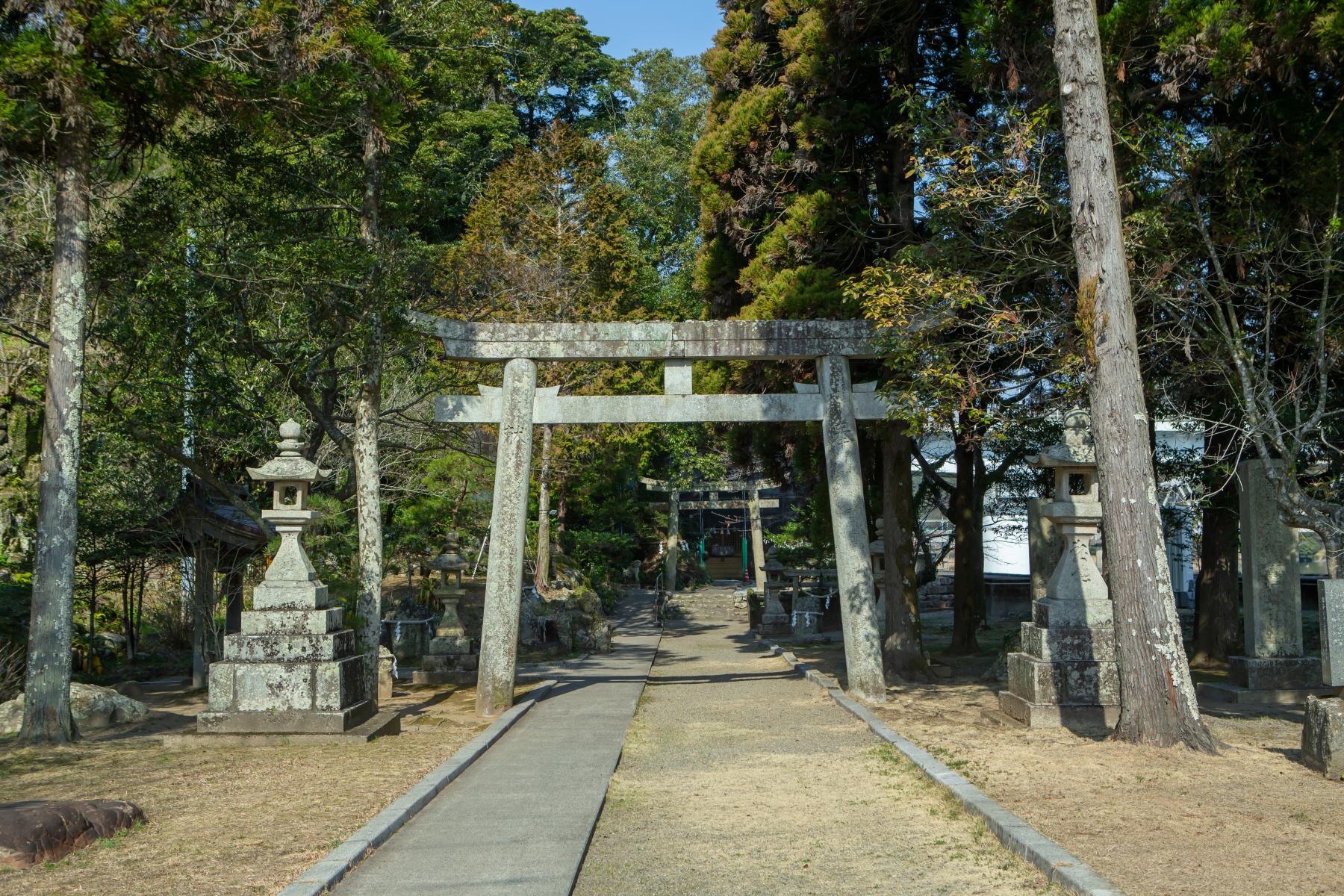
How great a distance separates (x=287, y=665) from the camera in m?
9.09

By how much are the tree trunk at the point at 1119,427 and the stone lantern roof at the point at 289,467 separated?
6.93 meters

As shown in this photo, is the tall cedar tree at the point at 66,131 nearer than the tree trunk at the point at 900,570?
Yes

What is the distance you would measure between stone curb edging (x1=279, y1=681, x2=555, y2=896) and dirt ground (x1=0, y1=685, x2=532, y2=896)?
0.12 m

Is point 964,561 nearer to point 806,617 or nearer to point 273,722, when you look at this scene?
point 806,617

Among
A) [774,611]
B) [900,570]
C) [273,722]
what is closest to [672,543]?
[774,611]

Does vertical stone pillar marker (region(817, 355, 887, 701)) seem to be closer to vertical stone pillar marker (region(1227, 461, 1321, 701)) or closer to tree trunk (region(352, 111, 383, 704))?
vertical stone pillar marker (region(1227, 461, 1321, 701))

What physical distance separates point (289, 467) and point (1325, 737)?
8.63m

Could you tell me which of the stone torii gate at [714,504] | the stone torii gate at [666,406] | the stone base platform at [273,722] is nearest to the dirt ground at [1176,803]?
the stone torii gate at [666,406]

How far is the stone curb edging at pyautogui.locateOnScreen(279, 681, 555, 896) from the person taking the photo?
4.79 m

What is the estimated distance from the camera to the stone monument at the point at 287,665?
9016 millimetres

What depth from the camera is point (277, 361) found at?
12070mm

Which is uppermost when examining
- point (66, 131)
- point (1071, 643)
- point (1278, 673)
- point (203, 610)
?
point (66, 131)

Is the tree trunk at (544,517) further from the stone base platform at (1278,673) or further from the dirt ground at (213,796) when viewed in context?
the stone base platform at (1278,673)

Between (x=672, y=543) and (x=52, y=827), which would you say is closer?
(x=52, y=827)
